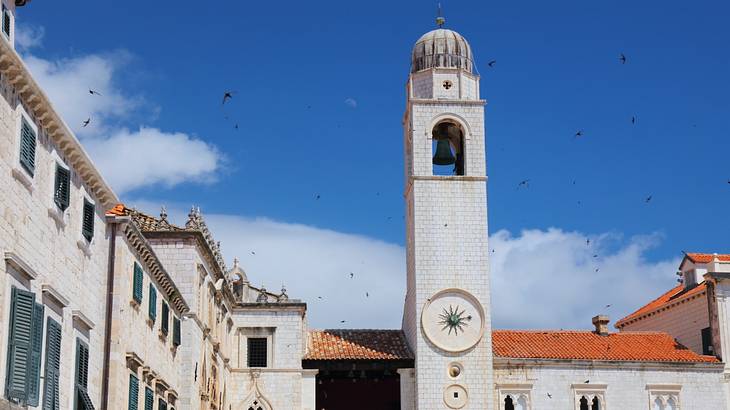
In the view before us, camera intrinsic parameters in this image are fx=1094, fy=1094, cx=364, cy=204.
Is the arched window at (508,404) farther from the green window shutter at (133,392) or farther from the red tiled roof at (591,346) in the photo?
the green window shutter at (133,392)

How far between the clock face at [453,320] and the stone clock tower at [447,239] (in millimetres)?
40

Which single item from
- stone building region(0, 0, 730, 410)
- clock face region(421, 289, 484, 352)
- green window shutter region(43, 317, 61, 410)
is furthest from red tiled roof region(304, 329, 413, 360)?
green window shutter region(43, 317, 61, 410)

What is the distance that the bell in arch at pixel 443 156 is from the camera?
47031 millimetres

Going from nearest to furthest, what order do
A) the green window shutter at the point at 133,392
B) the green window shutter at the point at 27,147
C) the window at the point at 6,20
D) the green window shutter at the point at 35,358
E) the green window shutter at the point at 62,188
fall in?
1. the green window shutter at the point at 35,358
2. the green window shutter at the point at 27,147
3. the green window shutter at the point at 62,188
4. the window at the point at 6,20
5. the green window shutter at the point at 133,392

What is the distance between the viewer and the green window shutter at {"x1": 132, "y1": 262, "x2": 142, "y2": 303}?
86.8 ft

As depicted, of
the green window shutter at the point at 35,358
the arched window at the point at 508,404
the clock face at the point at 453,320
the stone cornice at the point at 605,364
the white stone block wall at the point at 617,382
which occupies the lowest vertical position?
the green window shutter at the point at 35,358

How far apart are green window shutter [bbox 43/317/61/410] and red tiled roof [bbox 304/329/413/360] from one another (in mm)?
24472

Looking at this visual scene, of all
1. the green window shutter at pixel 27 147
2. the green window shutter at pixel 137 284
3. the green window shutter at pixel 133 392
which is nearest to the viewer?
the green window shutter at pixel 27 147

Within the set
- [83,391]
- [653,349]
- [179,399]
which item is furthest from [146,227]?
[653,349]

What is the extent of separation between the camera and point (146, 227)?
35.5 m

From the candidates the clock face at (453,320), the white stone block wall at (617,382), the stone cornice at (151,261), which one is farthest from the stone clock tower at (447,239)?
the stone cornice at (151,261)

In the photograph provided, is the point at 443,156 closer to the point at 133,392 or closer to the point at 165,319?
the point at 165,319

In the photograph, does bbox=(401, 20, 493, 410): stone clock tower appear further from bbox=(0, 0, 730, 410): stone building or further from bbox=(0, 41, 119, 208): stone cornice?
bbox=(0, 41, 119, 208): stone cornice

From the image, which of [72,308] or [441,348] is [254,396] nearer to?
[441,348]
